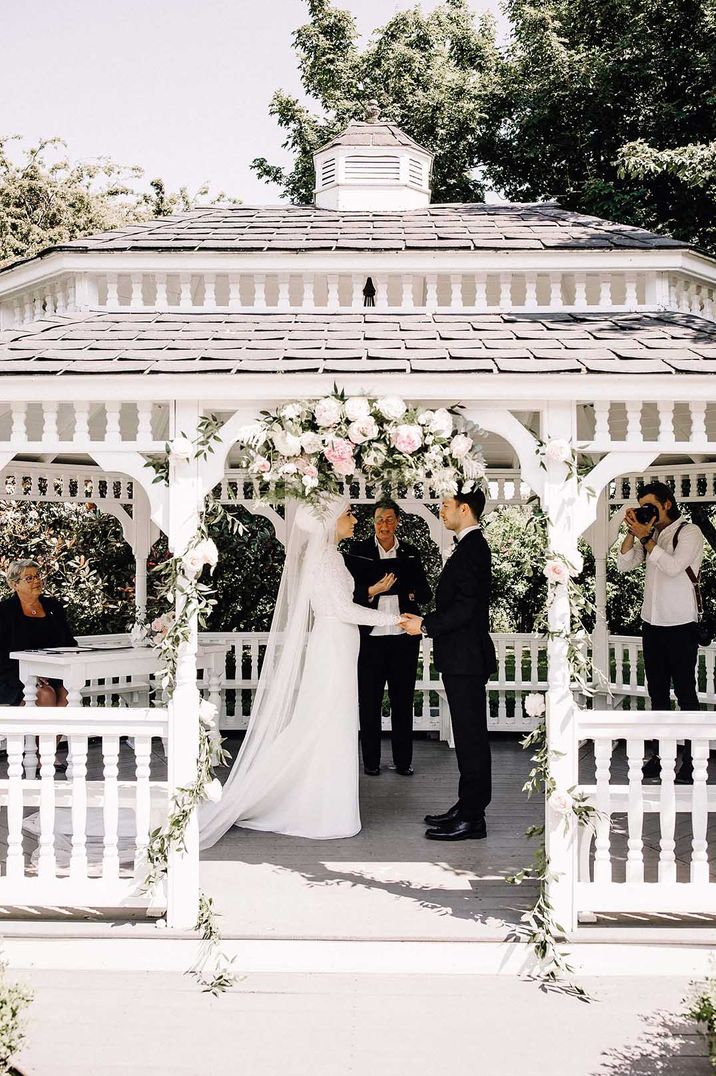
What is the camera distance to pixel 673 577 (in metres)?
7.44

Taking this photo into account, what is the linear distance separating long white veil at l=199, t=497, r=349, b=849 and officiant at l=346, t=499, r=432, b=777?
1461 millimetres

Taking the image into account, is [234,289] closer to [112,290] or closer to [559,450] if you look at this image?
[112,290]

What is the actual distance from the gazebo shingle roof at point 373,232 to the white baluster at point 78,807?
13.2ft

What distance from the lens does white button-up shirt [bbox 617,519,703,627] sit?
24.2 feet

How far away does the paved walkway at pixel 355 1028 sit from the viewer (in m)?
3.78

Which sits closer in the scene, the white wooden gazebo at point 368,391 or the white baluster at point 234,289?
the white wooden gazebo at point 368,391

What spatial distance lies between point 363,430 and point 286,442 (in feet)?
1.37

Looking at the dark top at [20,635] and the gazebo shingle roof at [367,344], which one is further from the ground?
the gazebo shingle roof at [367,344]

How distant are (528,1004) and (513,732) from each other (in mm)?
6045

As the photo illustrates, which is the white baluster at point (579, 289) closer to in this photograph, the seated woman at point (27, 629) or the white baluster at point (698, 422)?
the white baluster at point (698, 422)

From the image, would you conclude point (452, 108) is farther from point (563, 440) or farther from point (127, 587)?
point (563, 440)

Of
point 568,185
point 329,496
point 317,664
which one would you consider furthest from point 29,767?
point 568,185

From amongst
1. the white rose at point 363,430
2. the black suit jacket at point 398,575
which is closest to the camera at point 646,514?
the black suit jacket at point 398,575

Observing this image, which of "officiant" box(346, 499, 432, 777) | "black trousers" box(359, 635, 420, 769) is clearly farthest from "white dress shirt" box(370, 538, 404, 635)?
"black trousers" box(359, 635, 420, 769)
